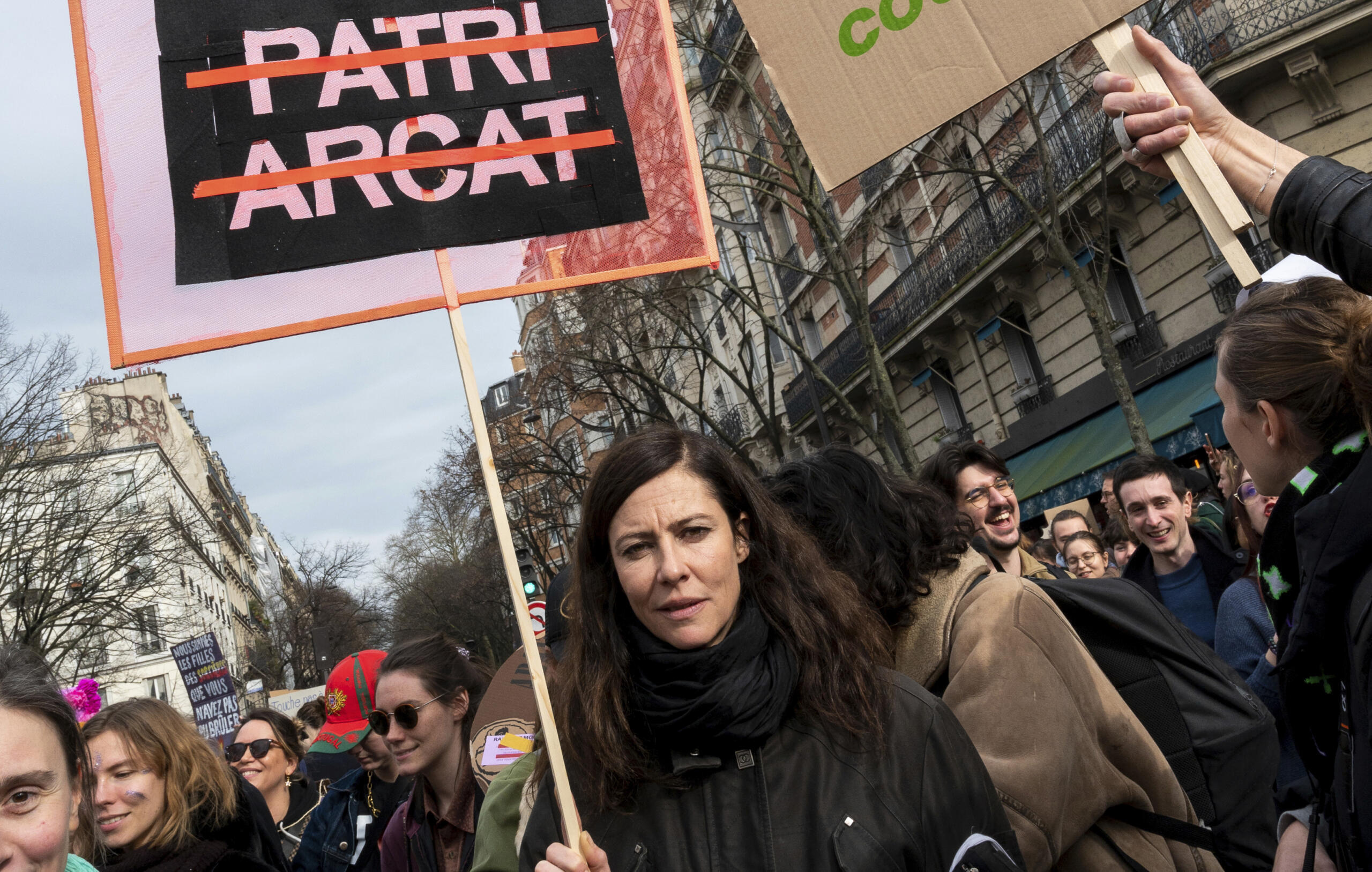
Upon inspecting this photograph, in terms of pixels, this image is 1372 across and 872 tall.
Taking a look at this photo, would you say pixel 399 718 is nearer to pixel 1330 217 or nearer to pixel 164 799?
pixel 164 799

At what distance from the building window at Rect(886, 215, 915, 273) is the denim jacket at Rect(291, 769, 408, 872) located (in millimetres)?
17887

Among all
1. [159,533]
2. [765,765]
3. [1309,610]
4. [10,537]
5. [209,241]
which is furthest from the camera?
[159,533]

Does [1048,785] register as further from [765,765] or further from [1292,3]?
[1292,3]

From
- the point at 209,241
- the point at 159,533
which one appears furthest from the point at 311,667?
the point at 209,241

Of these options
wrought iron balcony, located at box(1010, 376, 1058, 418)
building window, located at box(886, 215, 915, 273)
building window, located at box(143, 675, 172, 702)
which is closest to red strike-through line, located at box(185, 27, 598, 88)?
→ wrought iron balcony, located at box(1010, 376, 1058, 418)

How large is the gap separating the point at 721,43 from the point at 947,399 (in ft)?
27.4

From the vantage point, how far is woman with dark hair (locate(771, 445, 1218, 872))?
2551 millimetres

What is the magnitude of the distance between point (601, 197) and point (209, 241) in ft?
3.27

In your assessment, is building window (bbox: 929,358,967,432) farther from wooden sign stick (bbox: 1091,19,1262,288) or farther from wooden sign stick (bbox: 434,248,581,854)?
wooden sign stick (bbox: 434,248,581,854)

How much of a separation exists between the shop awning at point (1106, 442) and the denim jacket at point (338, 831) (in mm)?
11421

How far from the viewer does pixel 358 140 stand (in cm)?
308

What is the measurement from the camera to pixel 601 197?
10.5 ft

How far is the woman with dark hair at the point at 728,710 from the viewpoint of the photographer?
2342 millimetres

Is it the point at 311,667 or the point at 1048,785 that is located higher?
the point at 311,667
